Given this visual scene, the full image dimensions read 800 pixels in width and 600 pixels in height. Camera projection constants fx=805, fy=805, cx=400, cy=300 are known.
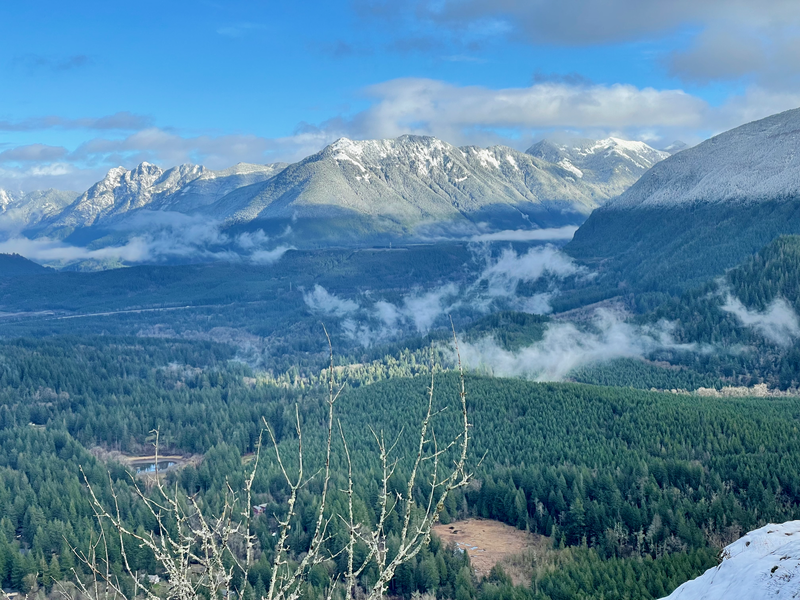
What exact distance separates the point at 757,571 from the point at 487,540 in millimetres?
73333

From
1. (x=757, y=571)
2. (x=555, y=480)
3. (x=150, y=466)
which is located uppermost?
(x=757, y=571)

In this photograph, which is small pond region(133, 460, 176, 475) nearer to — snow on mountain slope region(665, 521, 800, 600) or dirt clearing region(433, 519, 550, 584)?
dirt clearing region(433, 519, 550, 584)

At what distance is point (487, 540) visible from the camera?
117m

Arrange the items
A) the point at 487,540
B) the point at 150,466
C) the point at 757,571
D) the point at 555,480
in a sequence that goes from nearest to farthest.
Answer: the point at 757,571 → the point at 487,540 → the point at 555,480 → the point at 150,466

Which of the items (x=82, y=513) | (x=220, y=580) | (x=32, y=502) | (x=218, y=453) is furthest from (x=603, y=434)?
(x=220, y=580)

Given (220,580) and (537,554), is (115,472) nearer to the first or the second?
(537,554)

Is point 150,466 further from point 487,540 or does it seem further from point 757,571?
point 757,571

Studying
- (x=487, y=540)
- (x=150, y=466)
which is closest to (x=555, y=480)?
(x=487, y=540)

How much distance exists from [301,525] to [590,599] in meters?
51.4

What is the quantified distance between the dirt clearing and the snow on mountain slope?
2036 inches

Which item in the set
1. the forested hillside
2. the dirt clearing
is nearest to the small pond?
the forested hillside

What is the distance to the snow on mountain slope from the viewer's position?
44281mm

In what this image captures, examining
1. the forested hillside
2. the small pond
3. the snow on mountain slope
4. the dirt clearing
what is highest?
the snow on mountain slope

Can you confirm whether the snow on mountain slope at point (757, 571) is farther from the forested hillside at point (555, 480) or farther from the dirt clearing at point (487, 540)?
the dirt clearing at point (487, 540)
